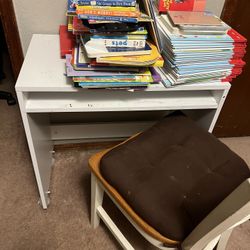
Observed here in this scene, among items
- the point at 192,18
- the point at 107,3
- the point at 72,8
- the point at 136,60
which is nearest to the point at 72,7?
the point at 72,8

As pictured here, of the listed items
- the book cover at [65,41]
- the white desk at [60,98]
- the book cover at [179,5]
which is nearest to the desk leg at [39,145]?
the white desk at [60,98]

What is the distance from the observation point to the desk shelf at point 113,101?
3.01 feet

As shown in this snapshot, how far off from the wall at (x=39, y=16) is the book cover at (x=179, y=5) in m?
0.17

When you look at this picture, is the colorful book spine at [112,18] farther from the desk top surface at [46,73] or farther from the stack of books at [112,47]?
the desk top surface at [46,73]

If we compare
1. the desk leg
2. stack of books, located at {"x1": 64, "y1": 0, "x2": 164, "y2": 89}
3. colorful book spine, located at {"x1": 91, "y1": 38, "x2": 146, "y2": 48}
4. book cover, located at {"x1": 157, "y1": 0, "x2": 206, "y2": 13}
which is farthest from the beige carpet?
book cover, located at {"x1": 157, "y1": 0, "x2": 206, "y2": 13}

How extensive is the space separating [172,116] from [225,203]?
1.83 ft

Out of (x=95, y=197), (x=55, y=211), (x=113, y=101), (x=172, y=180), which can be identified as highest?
(x=113, y=101)

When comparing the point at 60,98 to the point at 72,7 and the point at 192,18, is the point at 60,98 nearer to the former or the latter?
the point at 72,7

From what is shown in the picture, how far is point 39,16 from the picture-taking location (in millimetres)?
1081

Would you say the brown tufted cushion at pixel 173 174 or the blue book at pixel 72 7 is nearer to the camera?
the brown tufted cushion at pixel 173 174

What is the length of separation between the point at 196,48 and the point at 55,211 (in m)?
0.96

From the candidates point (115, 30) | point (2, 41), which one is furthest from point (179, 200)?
point (2, 41)

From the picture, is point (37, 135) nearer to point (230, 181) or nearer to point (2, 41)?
point (230, 181)

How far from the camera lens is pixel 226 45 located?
0.91 metres
